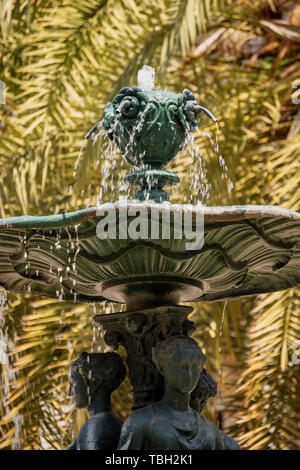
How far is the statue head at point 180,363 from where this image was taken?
12.3ft

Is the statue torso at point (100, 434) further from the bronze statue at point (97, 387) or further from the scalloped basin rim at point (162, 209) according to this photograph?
the scalloped basin rim at point (162, 209)

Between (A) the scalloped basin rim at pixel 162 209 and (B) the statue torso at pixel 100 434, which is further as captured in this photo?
(B) the statue torso at pixel 100 434

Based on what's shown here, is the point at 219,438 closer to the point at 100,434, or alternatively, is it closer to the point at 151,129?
the point at 100,434

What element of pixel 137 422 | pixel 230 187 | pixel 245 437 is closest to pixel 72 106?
pixel 230 187

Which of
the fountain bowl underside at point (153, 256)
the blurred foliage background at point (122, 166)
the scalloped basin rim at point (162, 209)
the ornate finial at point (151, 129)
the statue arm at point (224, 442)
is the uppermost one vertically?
the blurred foliage background at point (122, 166)

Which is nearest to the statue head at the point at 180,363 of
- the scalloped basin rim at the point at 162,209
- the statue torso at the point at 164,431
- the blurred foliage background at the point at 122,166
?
the statue torso at the point at 164,431

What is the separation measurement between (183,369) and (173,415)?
0.19m

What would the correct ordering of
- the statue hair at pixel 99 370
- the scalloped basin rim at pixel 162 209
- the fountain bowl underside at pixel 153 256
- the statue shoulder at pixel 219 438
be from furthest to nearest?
the statue hair at pixel 99 370, the statue shoulder at pixel 219 438, the fountain bowl underside at pixel 153 256, the scalloped basin rim at pixel 162 209

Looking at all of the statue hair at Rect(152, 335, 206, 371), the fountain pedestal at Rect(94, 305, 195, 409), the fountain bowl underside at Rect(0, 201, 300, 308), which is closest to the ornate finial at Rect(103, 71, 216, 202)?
the fountain bowl underside at Rect(0, 201, 300, 308)

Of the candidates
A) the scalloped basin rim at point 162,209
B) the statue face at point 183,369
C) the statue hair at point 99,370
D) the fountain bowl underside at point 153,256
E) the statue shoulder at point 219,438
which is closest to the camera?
the scalloped basin rim at point 162,209

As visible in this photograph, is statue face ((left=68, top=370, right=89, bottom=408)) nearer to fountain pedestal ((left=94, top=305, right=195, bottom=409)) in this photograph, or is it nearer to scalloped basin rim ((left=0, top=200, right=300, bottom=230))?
fountain pedestal ((left=94, top=305, right=195, bottom=409))

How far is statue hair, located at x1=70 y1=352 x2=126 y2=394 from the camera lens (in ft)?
13.2

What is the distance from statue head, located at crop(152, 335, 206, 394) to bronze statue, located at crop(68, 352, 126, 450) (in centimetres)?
32

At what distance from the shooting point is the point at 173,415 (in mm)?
3748
